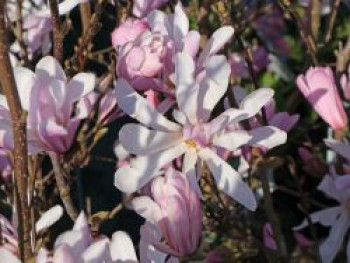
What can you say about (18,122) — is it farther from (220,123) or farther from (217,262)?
(217,262)

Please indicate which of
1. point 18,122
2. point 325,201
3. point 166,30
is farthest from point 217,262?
point 325,201

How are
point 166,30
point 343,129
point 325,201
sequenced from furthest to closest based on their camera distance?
1. point 325,201
2. point 343,129
3. point 166,30

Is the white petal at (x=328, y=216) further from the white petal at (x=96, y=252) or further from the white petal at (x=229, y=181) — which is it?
the white petal at (x=96, y=252)

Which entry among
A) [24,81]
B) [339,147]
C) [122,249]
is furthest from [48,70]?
[339,147]

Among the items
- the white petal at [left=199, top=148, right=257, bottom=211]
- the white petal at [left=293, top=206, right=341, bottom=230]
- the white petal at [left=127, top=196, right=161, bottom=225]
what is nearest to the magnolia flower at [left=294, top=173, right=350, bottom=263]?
the white petal at [left=293, top=206, right=341, bottom=230]

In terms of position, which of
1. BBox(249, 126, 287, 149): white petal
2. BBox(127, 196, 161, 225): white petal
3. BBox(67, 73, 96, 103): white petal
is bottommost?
BBox(127, 196, 161, 225): white petal

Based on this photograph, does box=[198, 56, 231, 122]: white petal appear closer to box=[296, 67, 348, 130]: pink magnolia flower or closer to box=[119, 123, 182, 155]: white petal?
box=[119, 123, 182, 155]: white petal

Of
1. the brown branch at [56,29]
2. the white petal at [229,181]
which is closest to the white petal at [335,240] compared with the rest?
the white petal at [229,181]
